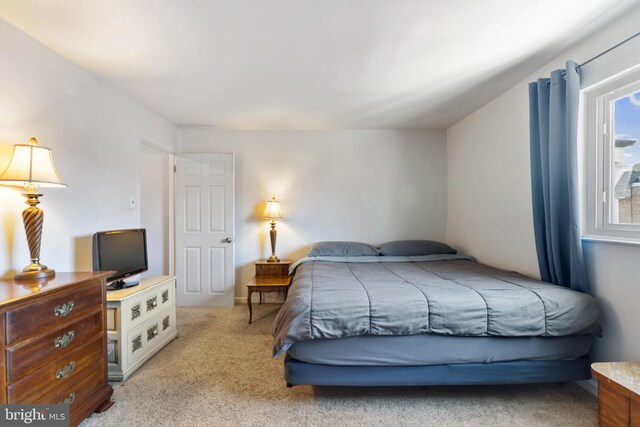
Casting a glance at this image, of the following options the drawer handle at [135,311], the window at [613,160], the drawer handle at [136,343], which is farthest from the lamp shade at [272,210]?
the window at [613,160]

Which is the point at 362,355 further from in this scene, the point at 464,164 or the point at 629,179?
the point at 464,164

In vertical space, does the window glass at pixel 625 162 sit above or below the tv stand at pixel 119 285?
above

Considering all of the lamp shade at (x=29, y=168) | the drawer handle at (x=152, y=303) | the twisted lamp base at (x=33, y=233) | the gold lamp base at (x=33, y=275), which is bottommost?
the drawer handle at (x=152, y=303)

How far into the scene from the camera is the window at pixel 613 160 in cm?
179

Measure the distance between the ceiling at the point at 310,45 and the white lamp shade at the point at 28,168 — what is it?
0.80 m

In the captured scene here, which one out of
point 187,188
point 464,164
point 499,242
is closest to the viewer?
point 499,242

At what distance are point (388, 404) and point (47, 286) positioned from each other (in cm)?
204

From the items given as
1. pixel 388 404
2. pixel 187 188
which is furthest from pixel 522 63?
pixel 187 188

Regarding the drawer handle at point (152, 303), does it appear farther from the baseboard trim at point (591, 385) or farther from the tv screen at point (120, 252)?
the baseboard trim at point (591, 385)

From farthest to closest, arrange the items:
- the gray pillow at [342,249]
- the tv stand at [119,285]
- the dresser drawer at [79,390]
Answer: the gray pillow at [342,249], the tv stand at [119,285], the dresser drawer at [79,390]

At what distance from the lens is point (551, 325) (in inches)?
69.7

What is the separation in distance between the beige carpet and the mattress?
0.30 metres

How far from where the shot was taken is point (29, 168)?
5.20 feet

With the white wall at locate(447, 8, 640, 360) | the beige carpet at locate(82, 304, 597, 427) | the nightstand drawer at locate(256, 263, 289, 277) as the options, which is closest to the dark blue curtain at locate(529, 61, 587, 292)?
the white wall at locate(447, 8, 640, 360)
